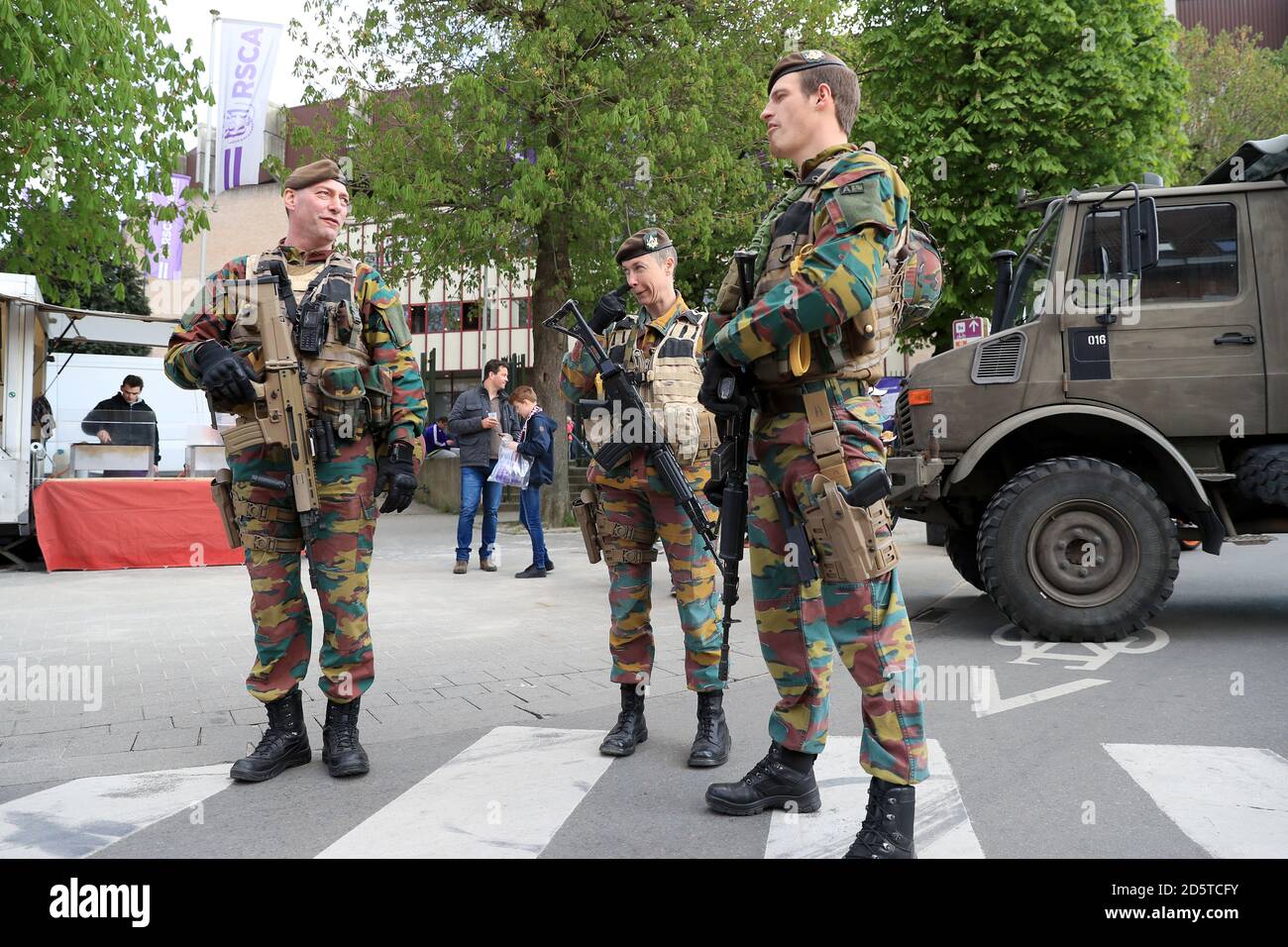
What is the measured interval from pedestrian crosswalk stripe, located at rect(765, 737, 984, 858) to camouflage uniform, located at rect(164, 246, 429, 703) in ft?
5.29

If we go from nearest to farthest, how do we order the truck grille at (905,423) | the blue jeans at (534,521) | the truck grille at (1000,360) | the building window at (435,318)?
the truck grille at (1000,360) < the truck grille at (905,423) < the blue jeans at (534,521) < the building window at (435,318)

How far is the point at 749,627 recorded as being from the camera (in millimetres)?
6641

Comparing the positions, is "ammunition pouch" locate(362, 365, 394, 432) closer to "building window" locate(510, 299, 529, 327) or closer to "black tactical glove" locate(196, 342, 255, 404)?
"black tactical glove" locate(196, 342, 255, 404)

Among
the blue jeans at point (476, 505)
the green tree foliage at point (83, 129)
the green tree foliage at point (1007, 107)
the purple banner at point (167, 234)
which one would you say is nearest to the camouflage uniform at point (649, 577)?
the blue jeans at point (476, 505)

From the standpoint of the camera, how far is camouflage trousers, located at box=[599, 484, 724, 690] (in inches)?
150

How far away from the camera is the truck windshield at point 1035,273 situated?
634 centimetres

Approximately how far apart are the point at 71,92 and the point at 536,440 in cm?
547

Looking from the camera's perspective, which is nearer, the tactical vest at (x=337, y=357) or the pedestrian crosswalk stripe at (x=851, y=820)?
the pedestrian crosswalk stripe at (x=851, y=820)

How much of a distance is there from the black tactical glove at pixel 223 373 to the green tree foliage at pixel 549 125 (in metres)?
9.79

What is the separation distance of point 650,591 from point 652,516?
29 cm

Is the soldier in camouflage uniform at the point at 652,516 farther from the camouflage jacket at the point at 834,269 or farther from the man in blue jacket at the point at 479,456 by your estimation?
the man in blue jacket at the point at 479,456

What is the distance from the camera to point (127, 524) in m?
9.66

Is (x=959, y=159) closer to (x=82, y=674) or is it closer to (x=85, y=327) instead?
(x=85, y=327)
